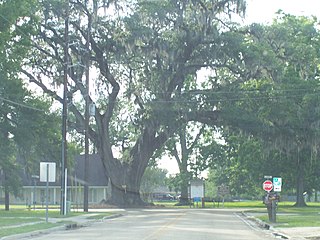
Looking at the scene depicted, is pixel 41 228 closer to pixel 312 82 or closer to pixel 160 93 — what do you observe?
pixel 160 93

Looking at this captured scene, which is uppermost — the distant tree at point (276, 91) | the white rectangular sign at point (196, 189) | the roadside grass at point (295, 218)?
the distant tree at point (276, 91)

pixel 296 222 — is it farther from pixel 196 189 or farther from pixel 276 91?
pixel 196 189

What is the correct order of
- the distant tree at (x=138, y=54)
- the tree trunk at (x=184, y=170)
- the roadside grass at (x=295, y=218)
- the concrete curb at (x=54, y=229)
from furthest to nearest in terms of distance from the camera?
the tree trunk at (x=184, y=170)
the distant tree at (x=138, y=54)
the roadside grass at (x=295, y=218)
the concrete curb at (x=54, y=229)

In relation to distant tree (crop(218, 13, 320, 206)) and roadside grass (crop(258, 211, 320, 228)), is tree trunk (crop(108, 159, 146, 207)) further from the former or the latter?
roadside grass (crop(258, 211, 320, 228))

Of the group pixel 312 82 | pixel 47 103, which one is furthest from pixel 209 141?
pixel 47 103

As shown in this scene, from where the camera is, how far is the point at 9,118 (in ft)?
133

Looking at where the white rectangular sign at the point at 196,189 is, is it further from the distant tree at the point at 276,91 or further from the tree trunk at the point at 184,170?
the distant tree at the point at 276,91

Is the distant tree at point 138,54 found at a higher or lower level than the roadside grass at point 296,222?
higher

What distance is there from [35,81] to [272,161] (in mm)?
23712

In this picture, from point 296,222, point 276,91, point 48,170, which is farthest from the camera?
point 276,91

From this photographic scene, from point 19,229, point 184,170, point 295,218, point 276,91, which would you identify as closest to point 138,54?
point 276,91

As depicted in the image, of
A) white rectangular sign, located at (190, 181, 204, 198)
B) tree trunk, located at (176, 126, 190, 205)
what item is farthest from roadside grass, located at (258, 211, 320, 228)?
tree trunk, located at (176, 126, 190, 205)

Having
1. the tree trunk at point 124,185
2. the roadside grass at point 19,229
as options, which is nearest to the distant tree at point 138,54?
the tree trunk at point 124,185

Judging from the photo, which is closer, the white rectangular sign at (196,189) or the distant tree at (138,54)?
the distant tree at (138,54)
